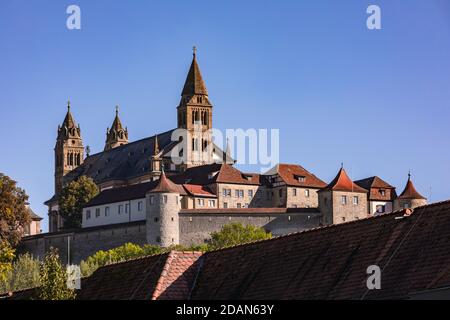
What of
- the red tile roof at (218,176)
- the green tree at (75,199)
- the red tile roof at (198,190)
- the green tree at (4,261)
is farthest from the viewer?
the green tree at (75,199)

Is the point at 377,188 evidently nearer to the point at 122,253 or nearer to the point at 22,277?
the point at 122,253

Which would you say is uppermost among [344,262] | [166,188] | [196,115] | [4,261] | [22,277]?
[196,115]

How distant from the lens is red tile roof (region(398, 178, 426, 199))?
14025 cm

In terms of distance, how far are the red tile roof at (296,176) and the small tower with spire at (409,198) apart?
10073 mm

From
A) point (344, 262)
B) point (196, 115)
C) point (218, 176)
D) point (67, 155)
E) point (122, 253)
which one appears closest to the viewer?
point (344, 262)

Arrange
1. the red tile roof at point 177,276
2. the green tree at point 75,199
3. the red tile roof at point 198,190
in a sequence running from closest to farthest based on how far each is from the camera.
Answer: the red tile roof at point 177,276, the red tile roof at point 198,190, the green tree at point 75,199

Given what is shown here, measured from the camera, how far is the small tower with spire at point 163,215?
132m

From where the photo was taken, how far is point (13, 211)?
4486 inches

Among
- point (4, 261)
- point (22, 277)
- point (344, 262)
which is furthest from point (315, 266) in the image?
point (22, 277)

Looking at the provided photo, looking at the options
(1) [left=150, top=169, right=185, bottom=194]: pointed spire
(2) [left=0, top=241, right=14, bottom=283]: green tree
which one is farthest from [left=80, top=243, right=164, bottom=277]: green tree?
(2) [left=0, top=241, right=14, bottom=283]: green tree

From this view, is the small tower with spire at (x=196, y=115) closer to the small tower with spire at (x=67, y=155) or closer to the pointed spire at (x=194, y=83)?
the pointed spire at (x=194, y=83)

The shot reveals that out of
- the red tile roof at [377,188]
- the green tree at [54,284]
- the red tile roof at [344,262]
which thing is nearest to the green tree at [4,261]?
the green tree at [54,284]

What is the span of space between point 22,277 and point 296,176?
157 ft
